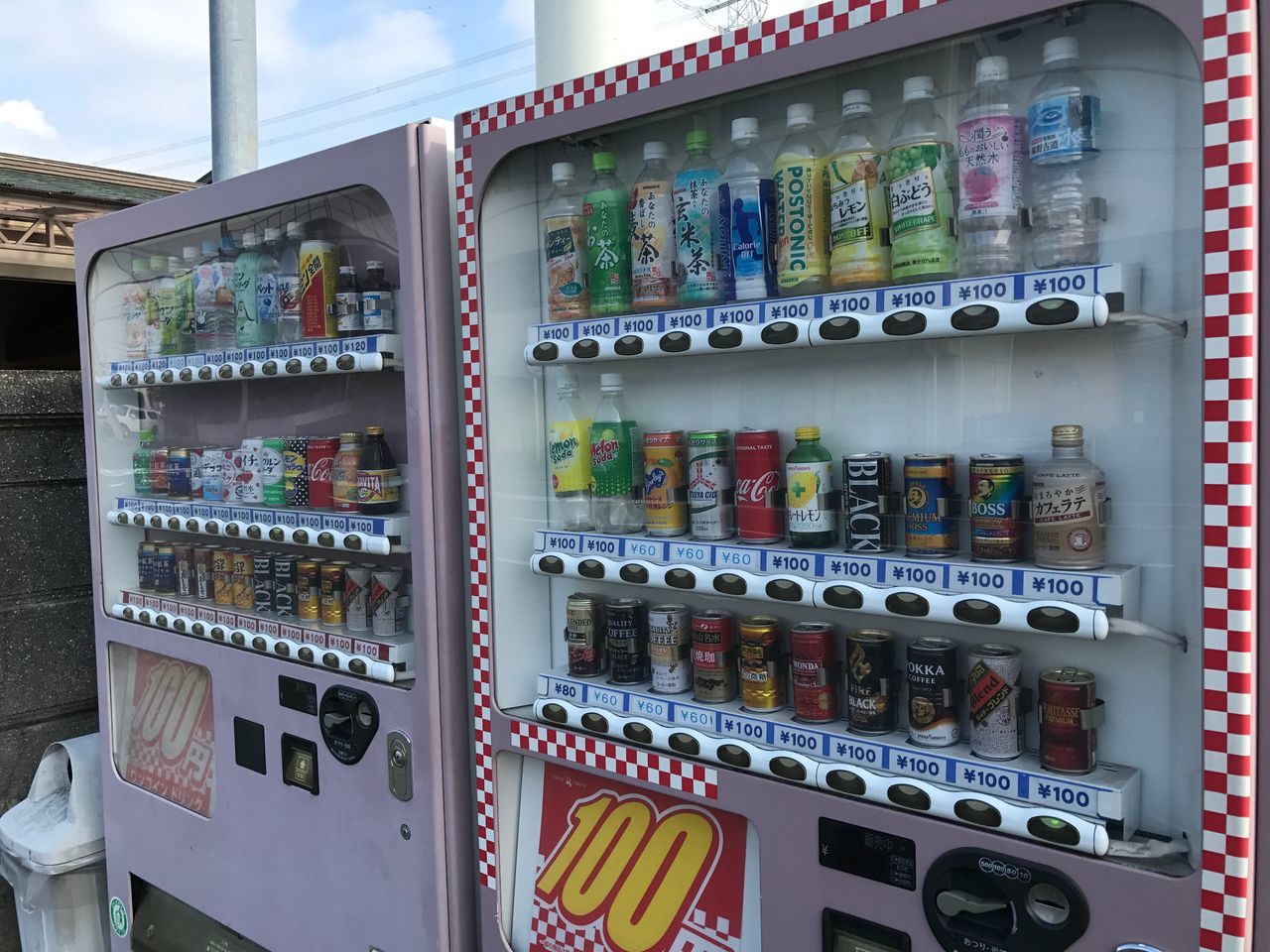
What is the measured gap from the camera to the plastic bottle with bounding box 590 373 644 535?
6.32 ft

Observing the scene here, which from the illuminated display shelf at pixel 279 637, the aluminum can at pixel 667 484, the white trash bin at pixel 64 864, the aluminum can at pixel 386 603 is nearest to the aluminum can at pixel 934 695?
the aluminum can at pixel 667 484

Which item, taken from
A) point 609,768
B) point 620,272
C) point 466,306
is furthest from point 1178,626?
point 466,306

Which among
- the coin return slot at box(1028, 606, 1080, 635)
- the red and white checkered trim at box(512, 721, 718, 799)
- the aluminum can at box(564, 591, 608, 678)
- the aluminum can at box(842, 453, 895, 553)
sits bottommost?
the red and white checkered trim at box(512, 721, 718, 799)

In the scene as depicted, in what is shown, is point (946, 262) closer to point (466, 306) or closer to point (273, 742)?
point (466, 306)

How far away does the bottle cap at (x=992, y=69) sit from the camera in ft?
4.87

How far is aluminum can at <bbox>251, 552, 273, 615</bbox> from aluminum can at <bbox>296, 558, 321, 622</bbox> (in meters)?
0.13

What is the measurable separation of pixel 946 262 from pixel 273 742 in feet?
6.27

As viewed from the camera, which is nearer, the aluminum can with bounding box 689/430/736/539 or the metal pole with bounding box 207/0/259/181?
the aluminum can with bounding box 689/430/736/539

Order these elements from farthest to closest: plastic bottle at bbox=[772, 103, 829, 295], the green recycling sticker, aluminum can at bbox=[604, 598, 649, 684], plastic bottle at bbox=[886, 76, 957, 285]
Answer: the green recycling sticker < aluminum can at bbox=[604, 598, 649, 684] < plastic bottle at bbox=[772, 103, 829, 295] < plastic bottle at bbox=[886, 76, 957, 285]

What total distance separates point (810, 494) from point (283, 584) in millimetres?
1522

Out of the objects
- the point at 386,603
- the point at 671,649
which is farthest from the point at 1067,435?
the point at 386,603

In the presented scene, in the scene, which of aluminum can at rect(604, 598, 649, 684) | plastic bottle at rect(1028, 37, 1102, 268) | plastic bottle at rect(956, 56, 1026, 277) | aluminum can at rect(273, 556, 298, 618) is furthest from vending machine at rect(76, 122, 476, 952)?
plastic bottle at rect(1028, 37, 1102, 268)

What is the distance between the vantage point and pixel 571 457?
196 centimetres

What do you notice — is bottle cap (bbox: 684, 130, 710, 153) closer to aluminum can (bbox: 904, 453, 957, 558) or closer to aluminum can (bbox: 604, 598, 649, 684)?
aluminum can (bbox: 904, 453, 957, 558)
